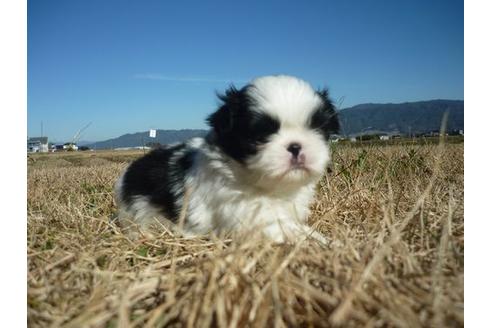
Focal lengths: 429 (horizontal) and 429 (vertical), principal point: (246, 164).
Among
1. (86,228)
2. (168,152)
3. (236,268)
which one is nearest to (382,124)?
(168,152)

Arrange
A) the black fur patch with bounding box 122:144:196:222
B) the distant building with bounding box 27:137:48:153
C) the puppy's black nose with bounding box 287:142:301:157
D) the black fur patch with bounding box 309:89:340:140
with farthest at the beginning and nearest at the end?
the black fur patch with bounding box 122:144:196:222 < the distant building with bounding box 27:137:48:153 < the black fur patch with bounding box 309:89:340:140 < the puppy's black nose with bounding box 287:142:301:157

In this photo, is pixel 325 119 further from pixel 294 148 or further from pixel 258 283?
pixel 258 283

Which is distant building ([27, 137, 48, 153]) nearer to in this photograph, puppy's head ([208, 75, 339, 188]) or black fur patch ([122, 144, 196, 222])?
black fur patch ([122, 144, 196, 222])

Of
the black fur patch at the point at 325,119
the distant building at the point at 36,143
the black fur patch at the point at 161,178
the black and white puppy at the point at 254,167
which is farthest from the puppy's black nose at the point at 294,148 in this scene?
the distant building at the point at 36,143

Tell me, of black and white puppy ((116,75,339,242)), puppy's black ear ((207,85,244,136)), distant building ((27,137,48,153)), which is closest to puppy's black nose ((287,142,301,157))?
black and white puppy ((116,75,339,242))

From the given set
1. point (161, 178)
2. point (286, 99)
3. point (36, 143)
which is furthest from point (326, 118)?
point (36, 143)

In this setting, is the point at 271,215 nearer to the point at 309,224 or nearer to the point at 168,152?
the point at 309,224

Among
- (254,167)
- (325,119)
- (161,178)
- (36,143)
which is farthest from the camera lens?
(36,143)
